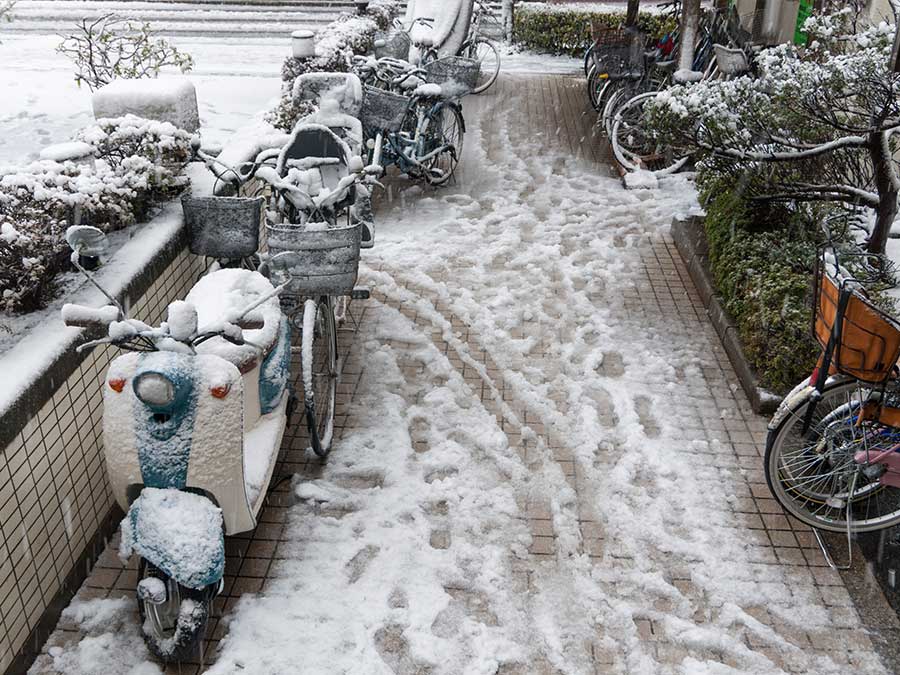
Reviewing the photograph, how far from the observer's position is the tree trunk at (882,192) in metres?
5.03

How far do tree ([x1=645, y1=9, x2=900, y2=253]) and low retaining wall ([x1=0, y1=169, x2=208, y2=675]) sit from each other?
13.7 feet

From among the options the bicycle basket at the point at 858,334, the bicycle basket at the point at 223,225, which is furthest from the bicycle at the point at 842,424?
the bicycle basket at the point at 223,225

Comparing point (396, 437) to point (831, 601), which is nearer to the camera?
point (831, 601)

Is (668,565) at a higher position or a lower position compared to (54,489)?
lower

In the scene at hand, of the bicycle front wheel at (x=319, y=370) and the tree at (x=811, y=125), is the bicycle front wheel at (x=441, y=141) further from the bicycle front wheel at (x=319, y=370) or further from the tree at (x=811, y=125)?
the bicycle front wheel at (x=319, y=370)

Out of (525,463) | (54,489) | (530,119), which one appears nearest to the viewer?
(54,489)

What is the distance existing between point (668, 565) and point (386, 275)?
3.63 meters

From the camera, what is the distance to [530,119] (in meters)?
11.6

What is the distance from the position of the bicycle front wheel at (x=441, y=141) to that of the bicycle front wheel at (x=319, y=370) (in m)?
4.02

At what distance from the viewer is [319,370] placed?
16.1 ft

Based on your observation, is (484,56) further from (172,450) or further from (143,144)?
Result: (172,450)

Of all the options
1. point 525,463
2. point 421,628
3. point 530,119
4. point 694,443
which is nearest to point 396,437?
point 525,463

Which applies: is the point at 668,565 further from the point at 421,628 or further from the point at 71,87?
the point at 71,87

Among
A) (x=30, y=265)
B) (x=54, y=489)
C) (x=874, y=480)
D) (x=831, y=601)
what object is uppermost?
(x=30, y=265)
